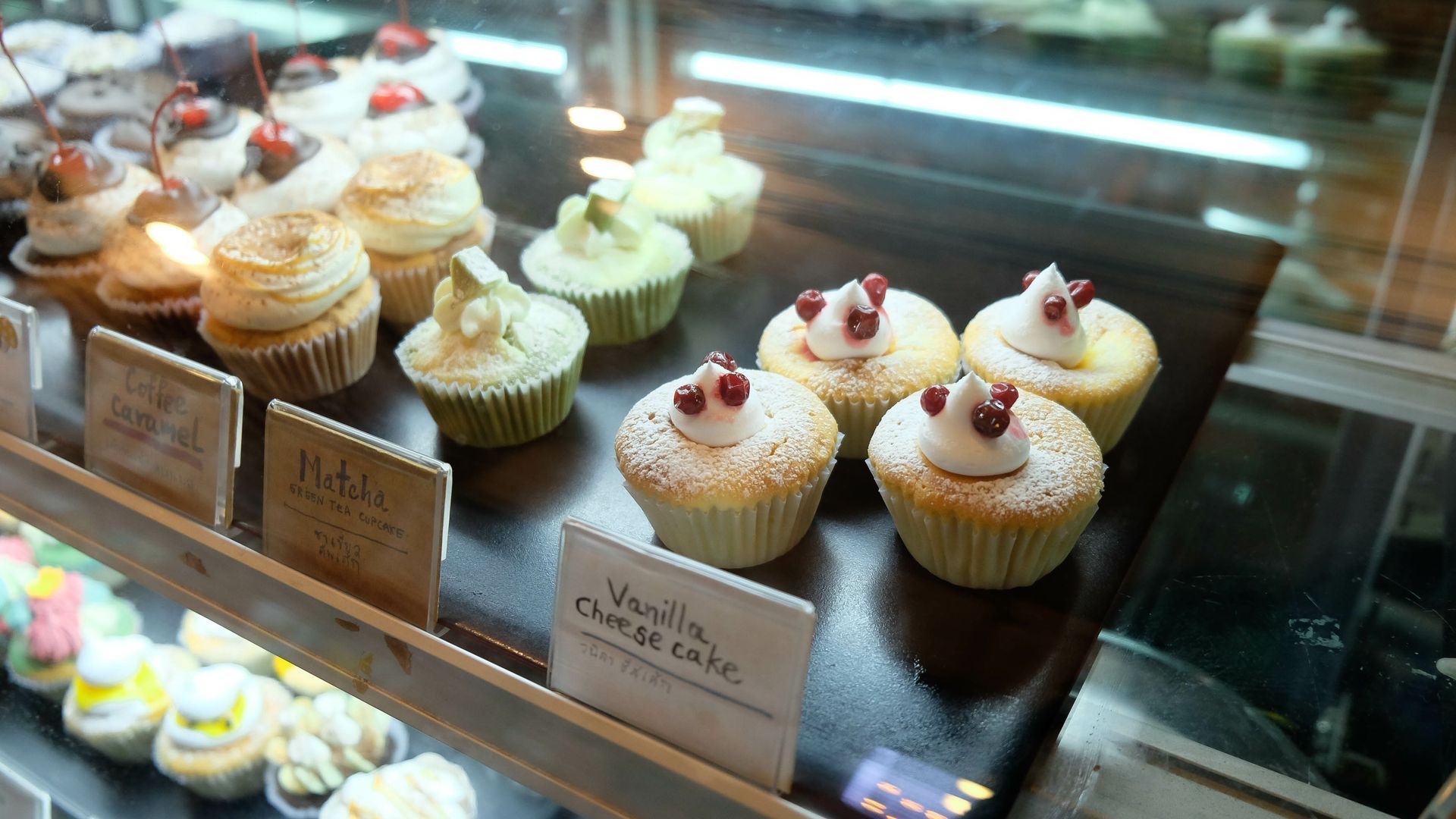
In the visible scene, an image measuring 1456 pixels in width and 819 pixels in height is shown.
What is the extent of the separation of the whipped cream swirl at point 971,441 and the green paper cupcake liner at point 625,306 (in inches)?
29.6

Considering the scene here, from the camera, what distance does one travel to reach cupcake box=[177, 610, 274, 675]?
6.56ft

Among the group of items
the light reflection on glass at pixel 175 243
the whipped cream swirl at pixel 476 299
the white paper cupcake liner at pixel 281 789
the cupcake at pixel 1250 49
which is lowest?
the white paper cupcake liner at pixel 281 789

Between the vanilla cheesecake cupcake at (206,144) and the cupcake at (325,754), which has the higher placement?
the vanilla cheesecake cupcake at (206,144)

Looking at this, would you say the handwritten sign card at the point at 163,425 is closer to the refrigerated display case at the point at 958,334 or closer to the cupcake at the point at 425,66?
the refrigerated display case at the point at 958,334

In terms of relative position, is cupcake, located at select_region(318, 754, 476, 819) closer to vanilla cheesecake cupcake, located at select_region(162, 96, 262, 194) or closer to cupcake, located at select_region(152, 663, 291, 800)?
cupcake, located at select_region(152, 663, 291, 800)

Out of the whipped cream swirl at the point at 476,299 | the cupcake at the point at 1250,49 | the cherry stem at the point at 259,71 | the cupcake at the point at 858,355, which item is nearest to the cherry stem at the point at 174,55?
the cherry stem at the point at 259,71

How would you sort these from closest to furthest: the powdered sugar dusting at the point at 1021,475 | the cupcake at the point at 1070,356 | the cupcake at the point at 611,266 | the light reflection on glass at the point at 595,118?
the powdered sugar dusting at the point at 1021,475
the cupcake at the point at 1070,356
the cupcake at the point at 611,266
the light reflection on glass at the point at 595,118

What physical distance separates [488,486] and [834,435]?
0.57 metres

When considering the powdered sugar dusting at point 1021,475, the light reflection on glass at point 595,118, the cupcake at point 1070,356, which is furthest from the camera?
the light reflection on glass at point 595,118

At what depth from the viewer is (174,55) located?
7.24 ft

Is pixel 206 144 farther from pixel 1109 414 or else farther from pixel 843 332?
pixel 1109 414

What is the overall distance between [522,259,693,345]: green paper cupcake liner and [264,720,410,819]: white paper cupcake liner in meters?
0.81

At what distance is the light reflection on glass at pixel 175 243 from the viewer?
1.99 m

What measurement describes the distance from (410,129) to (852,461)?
139 cm
